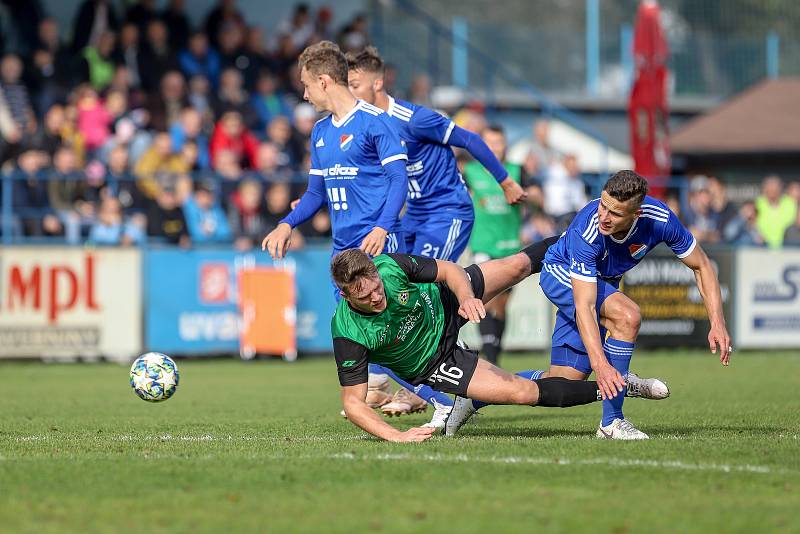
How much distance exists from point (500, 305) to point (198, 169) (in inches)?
316

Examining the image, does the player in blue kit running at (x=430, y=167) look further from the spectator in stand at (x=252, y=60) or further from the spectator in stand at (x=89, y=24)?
the spectator in stand at (x=252, y=60)

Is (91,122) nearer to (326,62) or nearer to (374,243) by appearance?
(326,62)

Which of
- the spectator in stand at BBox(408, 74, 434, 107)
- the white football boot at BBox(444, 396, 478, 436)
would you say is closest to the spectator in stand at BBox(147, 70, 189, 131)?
the spectator in stand at BBox(408, 74, 434, 107)

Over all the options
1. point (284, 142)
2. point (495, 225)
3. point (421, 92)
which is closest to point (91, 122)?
point (284, 142)

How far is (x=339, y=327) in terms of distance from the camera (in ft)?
26.5

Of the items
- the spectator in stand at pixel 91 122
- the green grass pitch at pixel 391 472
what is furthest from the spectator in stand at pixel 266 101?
the green grass pitch at pixel 391 472

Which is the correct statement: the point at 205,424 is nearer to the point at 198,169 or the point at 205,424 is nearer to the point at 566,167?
the point at 198,169

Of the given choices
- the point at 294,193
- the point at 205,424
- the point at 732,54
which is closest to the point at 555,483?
the point at 205,424

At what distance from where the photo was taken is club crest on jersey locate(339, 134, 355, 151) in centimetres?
946

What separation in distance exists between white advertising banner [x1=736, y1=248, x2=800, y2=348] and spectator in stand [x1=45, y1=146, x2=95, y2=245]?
946cm

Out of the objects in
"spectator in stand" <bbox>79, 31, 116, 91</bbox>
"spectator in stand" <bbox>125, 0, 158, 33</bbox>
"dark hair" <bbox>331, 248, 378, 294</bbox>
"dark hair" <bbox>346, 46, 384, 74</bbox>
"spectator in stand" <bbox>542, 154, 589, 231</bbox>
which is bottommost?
"dark hair" <bbox>331, 248, 378, 294</bbox>

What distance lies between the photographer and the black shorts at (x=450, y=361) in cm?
828

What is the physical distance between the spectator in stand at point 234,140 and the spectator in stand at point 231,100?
1.86 feet

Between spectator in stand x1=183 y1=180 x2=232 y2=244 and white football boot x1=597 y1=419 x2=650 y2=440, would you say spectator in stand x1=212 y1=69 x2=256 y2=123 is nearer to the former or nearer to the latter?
spectator in stand x1=183 y1=180 x2=232 y2=244
